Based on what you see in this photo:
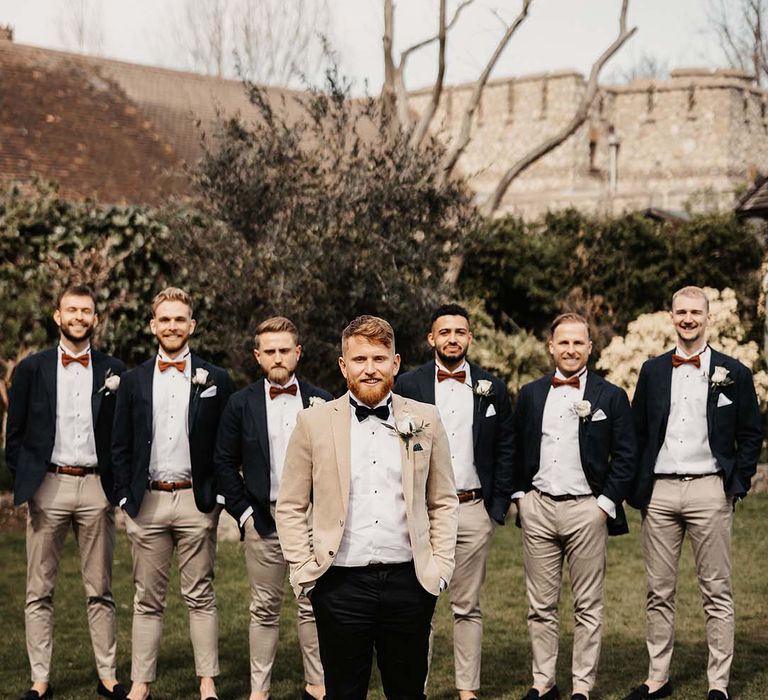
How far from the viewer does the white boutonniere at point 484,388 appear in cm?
688

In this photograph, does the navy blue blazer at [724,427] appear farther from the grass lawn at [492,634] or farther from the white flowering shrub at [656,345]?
the white flowering shrub at [656,345]

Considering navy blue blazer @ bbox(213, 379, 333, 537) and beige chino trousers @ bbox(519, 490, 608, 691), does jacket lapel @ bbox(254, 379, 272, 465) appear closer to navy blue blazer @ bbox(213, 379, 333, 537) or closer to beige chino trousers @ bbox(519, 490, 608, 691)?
navy blue blazer @ bbox(213, 379, 333, 537)

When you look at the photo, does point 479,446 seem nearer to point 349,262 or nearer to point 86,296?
point 86,296

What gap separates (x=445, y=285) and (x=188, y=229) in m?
3.08

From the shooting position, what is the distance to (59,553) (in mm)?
7215

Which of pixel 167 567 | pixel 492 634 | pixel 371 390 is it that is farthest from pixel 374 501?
pixel 492 634

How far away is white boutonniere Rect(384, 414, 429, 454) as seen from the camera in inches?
192

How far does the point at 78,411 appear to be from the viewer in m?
7.10

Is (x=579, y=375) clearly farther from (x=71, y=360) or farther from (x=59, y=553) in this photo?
(x=59, y=553)

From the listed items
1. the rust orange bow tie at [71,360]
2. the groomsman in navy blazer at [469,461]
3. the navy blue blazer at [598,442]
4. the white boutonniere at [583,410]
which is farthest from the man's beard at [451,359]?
the rust orange bow tie at [71,360]

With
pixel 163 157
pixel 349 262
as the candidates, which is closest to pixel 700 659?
pixel 349 262

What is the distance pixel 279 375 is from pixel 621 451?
198 centimetres

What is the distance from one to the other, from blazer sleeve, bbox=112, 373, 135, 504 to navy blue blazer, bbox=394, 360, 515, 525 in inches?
60.0

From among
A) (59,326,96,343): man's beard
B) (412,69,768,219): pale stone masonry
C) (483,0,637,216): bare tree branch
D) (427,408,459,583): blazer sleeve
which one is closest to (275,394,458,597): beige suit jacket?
(427,408,459,583): blazer sleeve
